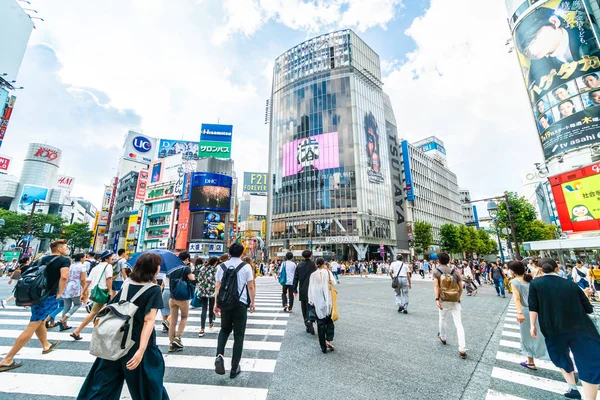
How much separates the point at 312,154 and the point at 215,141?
1904cm

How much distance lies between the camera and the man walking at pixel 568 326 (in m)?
2.99

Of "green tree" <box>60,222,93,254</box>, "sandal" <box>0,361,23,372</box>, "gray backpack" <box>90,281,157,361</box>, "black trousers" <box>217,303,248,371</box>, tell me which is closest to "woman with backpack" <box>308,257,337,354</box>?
"black trousers" <box>217,303,248,371</box>

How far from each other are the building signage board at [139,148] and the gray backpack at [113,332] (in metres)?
77.3

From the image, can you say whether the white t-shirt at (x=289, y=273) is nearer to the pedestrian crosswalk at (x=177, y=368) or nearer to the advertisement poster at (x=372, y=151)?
the pedestrian crosswalk at (x=177, y=368)

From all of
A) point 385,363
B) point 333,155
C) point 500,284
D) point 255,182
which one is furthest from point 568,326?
point 255,182

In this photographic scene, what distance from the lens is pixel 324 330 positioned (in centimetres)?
480

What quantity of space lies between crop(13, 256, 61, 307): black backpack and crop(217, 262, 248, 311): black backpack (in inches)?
120

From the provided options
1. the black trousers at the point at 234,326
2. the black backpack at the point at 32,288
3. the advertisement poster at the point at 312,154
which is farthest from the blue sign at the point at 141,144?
Answer: the black trousers at the point at 234,326

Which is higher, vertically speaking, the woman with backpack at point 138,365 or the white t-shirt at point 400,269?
the white t-shirt at point 400,269

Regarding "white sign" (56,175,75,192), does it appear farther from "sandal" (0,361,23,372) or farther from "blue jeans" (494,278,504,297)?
"blue jeans" (494,278,504,297)

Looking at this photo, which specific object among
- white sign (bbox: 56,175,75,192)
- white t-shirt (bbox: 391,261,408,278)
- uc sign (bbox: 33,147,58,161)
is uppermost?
uc sign (bbox: 33,147,58,161)

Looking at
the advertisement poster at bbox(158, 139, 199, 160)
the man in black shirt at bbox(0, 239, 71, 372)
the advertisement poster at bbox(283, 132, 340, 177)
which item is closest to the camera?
the man in black shirt at bbox(0, 239, 71, 372)

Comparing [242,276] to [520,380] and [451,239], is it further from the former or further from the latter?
[451,239]

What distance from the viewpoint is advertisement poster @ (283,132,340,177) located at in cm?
4759
